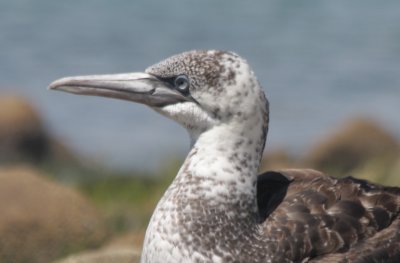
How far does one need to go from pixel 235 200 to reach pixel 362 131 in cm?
908

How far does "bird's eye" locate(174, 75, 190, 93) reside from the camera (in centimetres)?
714

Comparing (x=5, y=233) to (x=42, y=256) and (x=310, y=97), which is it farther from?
(x=310, y=97)

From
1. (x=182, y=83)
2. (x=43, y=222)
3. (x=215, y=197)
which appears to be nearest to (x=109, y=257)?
(x=43, y=222)

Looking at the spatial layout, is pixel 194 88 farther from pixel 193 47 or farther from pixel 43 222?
pixel 193 47

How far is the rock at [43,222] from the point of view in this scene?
31.8ft

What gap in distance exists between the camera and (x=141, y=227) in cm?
1085

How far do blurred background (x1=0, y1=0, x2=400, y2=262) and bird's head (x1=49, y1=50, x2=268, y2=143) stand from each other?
1700 millimetres

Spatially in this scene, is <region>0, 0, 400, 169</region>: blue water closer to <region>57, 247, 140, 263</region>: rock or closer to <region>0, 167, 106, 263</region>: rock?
→ <region>0, 167, 106, 263</region>: rock

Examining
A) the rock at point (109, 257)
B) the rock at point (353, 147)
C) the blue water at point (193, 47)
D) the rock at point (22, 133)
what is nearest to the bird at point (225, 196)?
the rock at point (109, 257)

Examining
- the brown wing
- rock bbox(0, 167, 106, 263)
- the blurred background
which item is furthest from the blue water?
the brown wing

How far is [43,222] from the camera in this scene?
9852 millimetres

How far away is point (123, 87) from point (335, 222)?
4.51 ft

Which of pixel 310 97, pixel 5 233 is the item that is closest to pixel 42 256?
pixel 5 233

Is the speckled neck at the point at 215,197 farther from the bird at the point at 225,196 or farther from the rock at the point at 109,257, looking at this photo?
the rock at the point at 109,257
